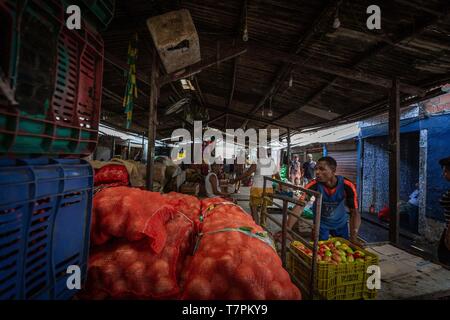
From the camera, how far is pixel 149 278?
6.49ft

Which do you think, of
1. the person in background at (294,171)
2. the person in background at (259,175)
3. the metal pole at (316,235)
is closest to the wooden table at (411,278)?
the metal pole at (316,235)

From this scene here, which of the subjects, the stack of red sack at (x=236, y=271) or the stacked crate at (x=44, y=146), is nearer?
the stacked crate at (x=44, y=146)

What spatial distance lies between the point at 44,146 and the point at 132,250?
47.9 inches

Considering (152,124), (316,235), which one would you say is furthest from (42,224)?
(152,124)

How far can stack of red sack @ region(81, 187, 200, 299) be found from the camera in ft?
6.44

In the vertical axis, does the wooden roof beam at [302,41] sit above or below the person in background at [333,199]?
above

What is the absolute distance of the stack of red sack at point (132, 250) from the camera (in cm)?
196

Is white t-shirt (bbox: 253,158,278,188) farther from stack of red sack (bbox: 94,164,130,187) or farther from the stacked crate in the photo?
the stacked crate

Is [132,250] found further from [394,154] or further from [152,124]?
[394,154]

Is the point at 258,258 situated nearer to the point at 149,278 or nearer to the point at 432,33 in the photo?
the point at 149,278

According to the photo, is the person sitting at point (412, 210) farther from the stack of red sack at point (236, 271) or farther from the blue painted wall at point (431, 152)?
the stack of red sack at point (236, 271)
